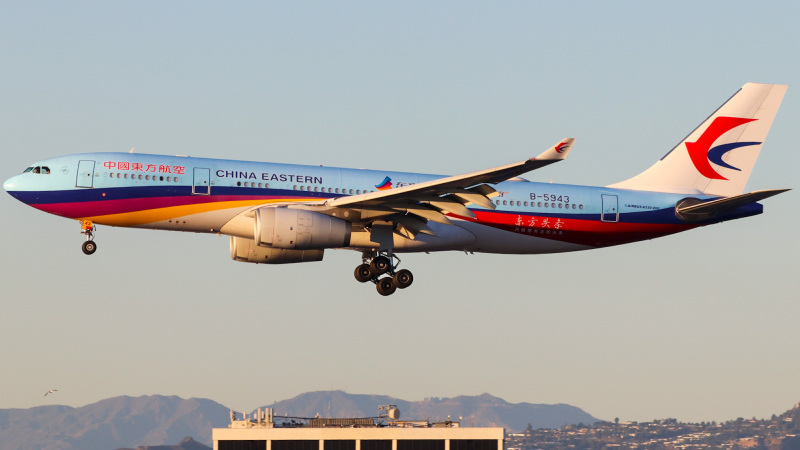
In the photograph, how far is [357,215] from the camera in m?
43.1

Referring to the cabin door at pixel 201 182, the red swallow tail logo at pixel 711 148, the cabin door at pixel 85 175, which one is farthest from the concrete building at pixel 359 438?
the red swallow tail logo at pixel 711 148

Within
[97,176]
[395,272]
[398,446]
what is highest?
[97,176]

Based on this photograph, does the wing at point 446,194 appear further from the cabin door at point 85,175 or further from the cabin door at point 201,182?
the cabin door at point 85,175

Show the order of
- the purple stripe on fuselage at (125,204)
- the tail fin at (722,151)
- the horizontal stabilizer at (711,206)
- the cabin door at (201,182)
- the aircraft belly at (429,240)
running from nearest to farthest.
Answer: the purple stripe on fuselage at (125,204)
the cabin door at (201,182)
the aircraft belly at (429,240)
the horizontal stabilizer at (711,206)
the tail fin at (722,151)

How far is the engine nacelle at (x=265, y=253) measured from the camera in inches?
1832

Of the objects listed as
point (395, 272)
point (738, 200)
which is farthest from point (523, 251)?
point (738, 200)

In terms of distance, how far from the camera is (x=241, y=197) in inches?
1700

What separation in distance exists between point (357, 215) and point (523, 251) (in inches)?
315

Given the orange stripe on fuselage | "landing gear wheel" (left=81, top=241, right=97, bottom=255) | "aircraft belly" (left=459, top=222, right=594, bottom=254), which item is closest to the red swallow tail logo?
"aircraft belly" (left=459, top=222, right=594, bottom=254)

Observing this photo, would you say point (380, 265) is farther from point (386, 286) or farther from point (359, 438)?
point (359, 438)

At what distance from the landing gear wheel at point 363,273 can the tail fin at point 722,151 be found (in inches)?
475

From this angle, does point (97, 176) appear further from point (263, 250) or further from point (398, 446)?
point (398, 446)

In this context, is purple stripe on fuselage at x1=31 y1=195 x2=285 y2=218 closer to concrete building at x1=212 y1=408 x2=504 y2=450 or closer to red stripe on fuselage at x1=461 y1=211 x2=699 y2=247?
red stripe on fuselage at x1=461 y1=211 x2=699 y2=247

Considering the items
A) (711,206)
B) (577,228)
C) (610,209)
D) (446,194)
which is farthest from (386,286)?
(711,206)
